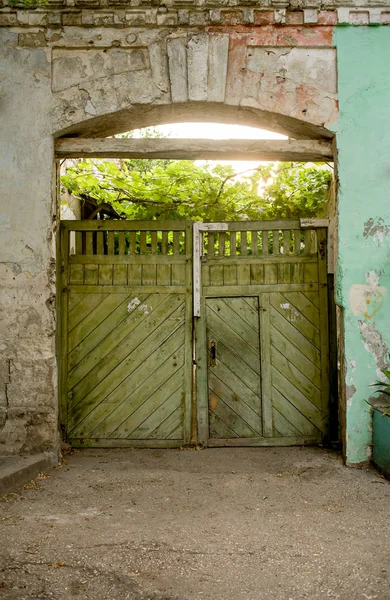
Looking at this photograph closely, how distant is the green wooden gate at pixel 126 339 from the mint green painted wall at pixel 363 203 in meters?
1.51

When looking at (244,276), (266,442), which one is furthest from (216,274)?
(266,442)

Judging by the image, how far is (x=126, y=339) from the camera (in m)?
5.39

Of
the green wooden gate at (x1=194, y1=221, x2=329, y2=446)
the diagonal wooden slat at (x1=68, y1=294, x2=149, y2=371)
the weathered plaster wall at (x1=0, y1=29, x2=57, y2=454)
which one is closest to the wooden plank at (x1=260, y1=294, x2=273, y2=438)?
the green wooden gate at (x1=194, y1=221, x2=329, y2=446)

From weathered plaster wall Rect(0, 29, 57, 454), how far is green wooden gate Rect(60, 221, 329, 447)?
1.78 ft

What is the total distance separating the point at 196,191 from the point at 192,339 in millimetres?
1930

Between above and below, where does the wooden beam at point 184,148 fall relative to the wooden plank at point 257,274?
above

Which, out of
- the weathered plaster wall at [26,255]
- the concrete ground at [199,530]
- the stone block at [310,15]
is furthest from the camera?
the stone block at [310,15]

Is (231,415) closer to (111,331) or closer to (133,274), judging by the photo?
(111,331)

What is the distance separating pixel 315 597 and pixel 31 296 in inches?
129

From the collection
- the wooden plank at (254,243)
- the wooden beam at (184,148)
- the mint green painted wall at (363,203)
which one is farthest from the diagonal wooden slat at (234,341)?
the wooden beam at (184,148)

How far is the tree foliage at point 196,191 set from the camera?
6273 mm

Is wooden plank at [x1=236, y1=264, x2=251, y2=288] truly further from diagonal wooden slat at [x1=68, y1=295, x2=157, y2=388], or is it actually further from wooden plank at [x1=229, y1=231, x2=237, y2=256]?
diagonal wooden slat at [x1=68, y1=295, x2=157, y2=388]

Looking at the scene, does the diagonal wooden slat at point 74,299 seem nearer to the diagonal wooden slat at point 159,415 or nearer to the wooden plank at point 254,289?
the wooden plank at point 254,289

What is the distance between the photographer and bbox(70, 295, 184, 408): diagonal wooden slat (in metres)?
5.34
